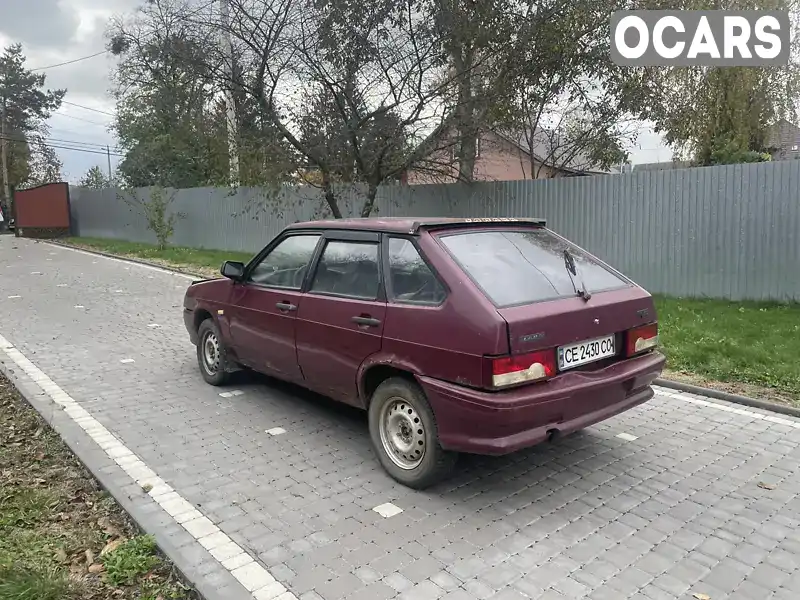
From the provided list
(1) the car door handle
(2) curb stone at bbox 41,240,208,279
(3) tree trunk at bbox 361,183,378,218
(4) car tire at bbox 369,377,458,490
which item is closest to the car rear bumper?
(4) car tire at bbox 369,377,458,490

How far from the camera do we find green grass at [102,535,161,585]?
3174mm

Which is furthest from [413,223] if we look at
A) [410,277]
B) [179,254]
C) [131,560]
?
[179,254]

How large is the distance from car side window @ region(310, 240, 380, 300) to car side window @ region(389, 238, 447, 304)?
0.16m

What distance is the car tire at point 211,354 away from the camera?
20.1ft

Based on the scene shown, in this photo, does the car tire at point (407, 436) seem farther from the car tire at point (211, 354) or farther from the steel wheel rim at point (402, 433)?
the car tire at point (211, 354)

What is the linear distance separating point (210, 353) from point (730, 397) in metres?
4.80

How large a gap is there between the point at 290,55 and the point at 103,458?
10.1 m

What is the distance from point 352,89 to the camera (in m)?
12.4

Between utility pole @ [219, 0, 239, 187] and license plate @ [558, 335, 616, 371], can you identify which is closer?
license plate @ [558, 335, 616, 371]

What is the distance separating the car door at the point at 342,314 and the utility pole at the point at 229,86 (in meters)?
9.68

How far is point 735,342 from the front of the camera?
725 cm

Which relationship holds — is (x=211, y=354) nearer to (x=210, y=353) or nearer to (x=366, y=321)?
(x=210, y=353)

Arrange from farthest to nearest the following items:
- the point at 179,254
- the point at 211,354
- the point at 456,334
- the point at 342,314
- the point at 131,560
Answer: the point at 179,254
the point at 211,354
the point at 342,314
the point at 456,334
the point at 131,560

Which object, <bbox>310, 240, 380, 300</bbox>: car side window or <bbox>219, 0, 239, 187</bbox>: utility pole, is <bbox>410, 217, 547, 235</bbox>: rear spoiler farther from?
<bbox>219, 0, 239, 187</bbox>: utility pole
